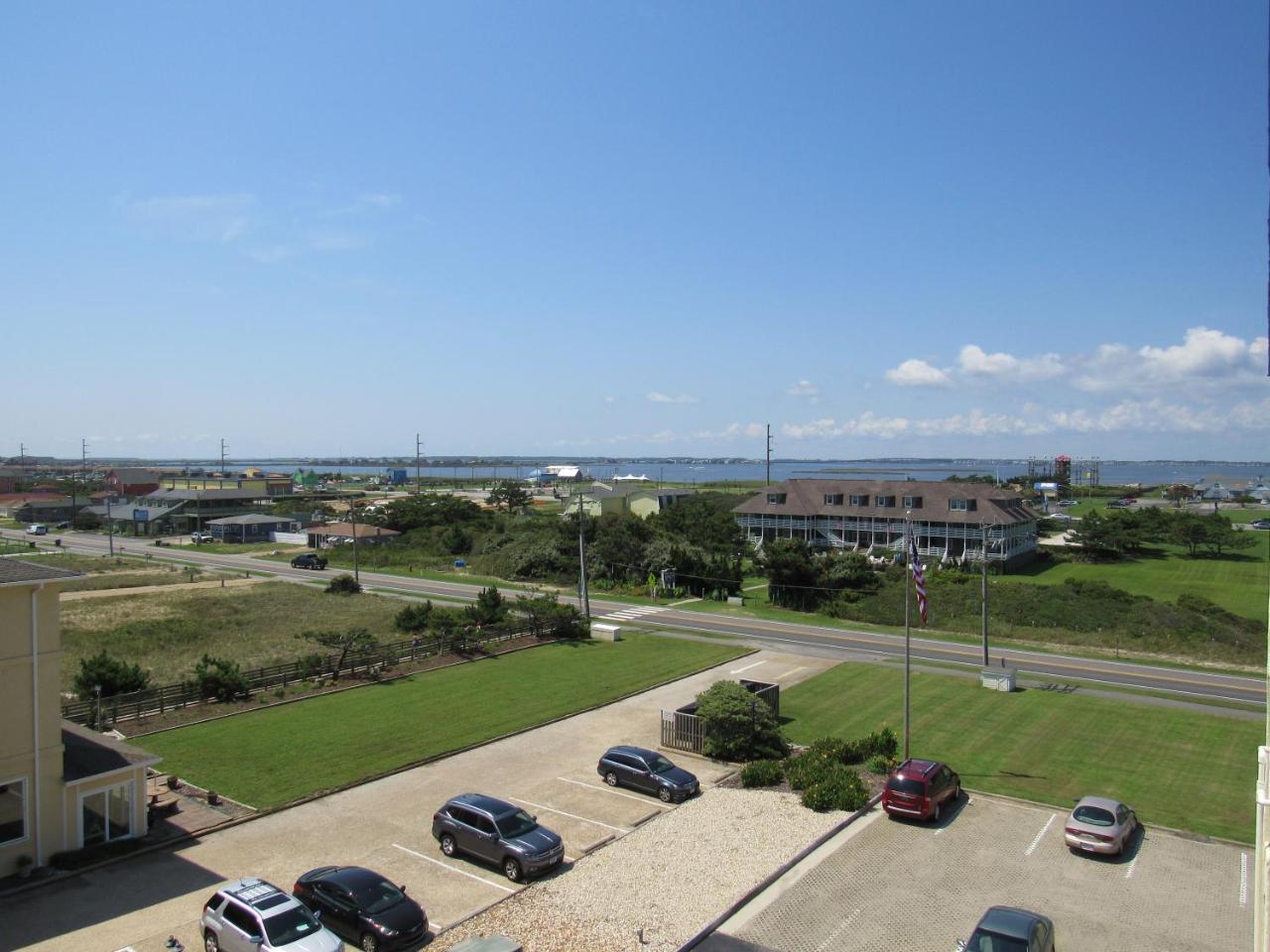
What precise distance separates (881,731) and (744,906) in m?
13.8

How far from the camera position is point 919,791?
2245cm

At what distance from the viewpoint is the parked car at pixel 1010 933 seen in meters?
14.7

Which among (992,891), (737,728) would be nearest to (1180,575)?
(737,728)

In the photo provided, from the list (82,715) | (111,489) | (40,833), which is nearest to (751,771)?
(40,833)

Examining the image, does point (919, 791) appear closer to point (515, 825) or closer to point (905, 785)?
point (905, 785)

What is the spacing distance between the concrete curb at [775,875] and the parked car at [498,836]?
162 inches

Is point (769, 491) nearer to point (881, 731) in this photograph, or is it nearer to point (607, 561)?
point (607, 561)

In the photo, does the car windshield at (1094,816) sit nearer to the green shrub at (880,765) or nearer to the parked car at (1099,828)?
the parked car at (1099,828)

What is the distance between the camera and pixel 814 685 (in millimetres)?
37781

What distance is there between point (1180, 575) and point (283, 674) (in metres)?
76.1

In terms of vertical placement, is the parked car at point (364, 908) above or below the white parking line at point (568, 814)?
above

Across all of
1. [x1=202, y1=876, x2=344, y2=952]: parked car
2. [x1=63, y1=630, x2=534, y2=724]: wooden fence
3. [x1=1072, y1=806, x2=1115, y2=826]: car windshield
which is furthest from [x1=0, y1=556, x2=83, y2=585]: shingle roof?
[x1=1072, y1=806, x2=1115, y2=826]: car windshield

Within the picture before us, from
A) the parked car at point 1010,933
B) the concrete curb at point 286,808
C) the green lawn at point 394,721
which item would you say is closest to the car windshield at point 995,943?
the parked car at point 1010,933

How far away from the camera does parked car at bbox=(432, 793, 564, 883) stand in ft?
61.7
